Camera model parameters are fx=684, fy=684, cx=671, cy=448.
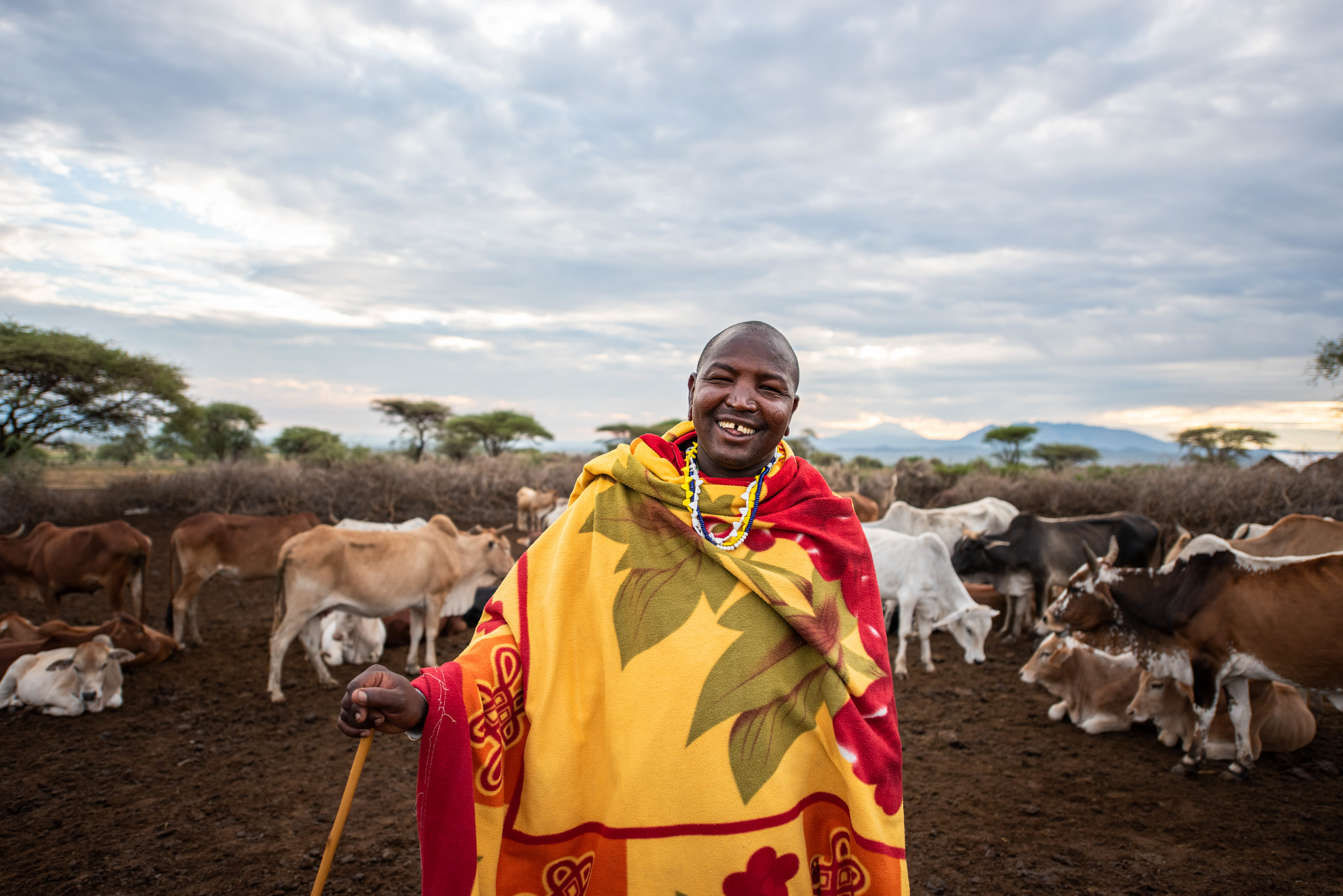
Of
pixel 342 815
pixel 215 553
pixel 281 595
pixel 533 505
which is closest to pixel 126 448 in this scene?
pixel 533 505

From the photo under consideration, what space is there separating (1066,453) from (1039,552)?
2487 centimetres

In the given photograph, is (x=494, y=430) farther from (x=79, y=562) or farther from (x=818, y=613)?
(x=818, y=613)

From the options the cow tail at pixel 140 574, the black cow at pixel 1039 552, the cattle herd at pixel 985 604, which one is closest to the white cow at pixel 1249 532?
the cattle herd at pixel 985 604

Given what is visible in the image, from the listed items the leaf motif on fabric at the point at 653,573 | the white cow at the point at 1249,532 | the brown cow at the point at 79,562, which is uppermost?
the leaf motif on fabric at the point at 653,573

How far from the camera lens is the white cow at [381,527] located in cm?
755

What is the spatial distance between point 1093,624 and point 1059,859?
7.62 feet

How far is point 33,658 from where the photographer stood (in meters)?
5.88

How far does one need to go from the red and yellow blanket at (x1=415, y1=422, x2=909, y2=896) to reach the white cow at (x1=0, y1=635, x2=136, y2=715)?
5997 millimetres

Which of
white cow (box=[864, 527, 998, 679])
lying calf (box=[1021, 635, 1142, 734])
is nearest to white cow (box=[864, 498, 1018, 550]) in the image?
white cow (box=[864, 527, 998, 679])

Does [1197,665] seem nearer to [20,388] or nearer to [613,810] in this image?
[613,810]

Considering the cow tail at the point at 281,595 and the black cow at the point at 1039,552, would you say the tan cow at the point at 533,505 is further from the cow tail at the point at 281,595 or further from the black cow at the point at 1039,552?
the black cow at the point at 1039,552

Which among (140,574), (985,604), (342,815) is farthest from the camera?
(985,604)

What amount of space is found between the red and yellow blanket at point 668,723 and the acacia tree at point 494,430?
30978 millimetres

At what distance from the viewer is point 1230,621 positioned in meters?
4.80
